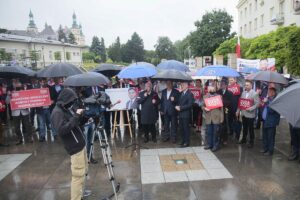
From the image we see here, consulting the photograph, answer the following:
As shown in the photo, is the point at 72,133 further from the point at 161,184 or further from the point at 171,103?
the point at 171,103

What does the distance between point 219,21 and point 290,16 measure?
67.6ft

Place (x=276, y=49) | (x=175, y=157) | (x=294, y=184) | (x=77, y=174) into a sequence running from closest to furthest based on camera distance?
(x=77, y=174), (x=294, y=184), (x=175, y=157), (x=276, y=49)

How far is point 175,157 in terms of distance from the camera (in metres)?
7.71

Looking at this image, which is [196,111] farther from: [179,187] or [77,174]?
[77,174]

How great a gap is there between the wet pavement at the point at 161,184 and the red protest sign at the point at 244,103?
120cm

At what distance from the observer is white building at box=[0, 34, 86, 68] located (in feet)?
232

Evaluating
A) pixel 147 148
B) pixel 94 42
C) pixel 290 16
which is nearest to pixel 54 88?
pixel 147 148

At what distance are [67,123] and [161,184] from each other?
2596mm

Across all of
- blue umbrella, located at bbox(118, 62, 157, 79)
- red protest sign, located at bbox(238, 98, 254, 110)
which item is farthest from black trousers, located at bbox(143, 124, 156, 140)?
red protest sign, located at bbox(238, 98, 254, 110)

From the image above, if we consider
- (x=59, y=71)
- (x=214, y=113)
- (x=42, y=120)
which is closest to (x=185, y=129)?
(x=214, y=113)

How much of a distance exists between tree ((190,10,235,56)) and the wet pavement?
47.2 metres

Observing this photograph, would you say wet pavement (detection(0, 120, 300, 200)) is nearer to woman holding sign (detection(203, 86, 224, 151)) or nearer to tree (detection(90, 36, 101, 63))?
woman holding sign (detection(203, 86, 224, 151))

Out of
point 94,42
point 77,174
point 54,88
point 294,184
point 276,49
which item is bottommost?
point 294,184

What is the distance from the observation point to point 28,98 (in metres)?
9.09
